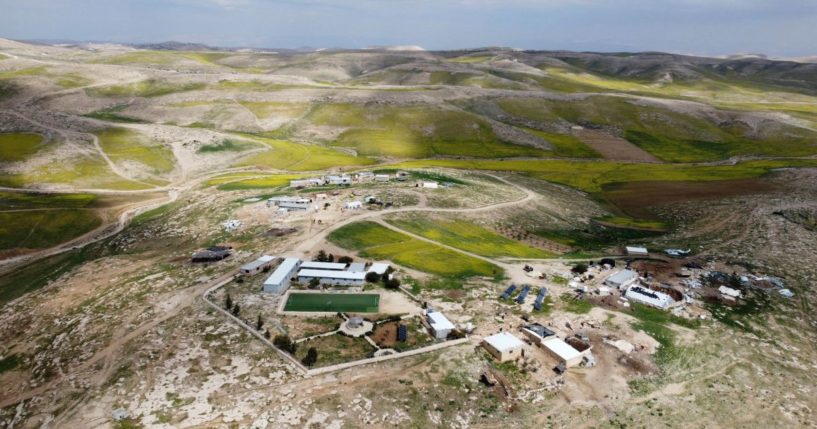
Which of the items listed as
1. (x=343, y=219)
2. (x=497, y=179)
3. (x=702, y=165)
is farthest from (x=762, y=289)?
(x=702, y=165)

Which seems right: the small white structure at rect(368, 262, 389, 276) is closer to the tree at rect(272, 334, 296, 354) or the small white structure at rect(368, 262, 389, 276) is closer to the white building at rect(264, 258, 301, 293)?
the white building at rect(264, 258, 301, 293)

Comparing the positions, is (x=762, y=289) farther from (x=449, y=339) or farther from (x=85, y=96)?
(x=85, y=96)

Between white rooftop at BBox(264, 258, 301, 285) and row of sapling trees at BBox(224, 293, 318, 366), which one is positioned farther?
white rooftop at BBox(264, 258, 301, 285)

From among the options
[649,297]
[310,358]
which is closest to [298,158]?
[310,358]

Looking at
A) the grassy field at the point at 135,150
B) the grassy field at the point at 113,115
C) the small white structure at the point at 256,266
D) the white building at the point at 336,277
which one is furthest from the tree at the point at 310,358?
the grassy field at the point at 113,115

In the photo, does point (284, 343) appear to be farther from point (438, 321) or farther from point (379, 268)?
point (379, 268)

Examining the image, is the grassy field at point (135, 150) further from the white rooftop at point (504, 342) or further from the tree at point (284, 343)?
the white rooftop at point (504, 342)

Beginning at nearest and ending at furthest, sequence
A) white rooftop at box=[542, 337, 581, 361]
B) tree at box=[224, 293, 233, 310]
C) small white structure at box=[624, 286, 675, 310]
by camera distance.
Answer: white rooftop at box=[542, 337, 581, 361] < tree at box=[224, 293, 233, 310] < small white structure at box=[624, 286, 675, 310]

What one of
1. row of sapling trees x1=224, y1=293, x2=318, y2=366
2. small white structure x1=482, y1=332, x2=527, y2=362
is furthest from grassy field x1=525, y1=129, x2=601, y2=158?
row of sapling trees x1=224, y1=293, x2=318, y2=366
